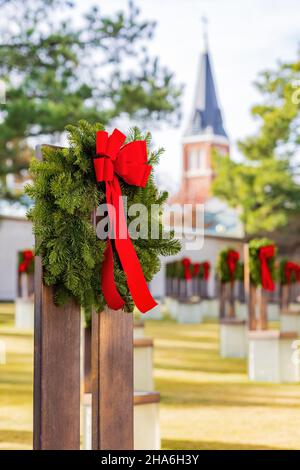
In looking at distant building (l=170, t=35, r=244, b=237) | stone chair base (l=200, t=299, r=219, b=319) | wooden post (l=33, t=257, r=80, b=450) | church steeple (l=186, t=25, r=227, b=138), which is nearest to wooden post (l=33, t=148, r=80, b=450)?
wooden post (l=33, t=257, r=80, b=450)

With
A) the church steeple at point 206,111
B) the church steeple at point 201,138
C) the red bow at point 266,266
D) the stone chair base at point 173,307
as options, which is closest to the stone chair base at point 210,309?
the stone chair base at point 173,307

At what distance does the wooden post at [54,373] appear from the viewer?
99.6 inches

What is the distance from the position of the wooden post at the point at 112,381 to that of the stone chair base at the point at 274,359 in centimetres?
520

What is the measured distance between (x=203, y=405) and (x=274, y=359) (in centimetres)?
177

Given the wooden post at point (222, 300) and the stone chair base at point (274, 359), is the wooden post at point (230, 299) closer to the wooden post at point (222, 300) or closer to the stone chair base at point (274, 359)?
the wooden post at point (222, 300)

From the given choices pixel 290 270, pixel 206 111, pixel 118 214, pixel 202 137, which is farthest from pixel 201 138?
pixel 118 214

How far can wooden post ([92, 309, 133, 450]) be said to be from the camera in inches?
104

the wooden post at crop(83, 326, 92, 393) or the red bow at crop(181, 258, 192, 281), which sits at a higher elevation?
the red bow at crop(181, 258, 192, 281)

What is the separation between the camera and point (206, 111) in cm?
6400

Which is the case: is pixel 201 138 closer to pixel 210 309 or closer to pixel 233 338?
pixel 210 309

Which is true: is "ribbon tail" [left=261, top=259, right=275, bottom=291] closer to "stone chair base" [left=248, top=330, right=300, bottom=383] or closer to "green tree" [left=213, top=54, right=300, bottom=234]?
"stone chair base" [left=248, top=330, right=300, bottom=383]

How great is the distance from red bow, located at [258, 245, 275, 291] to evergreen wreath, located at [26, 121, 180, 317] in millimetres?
5538
